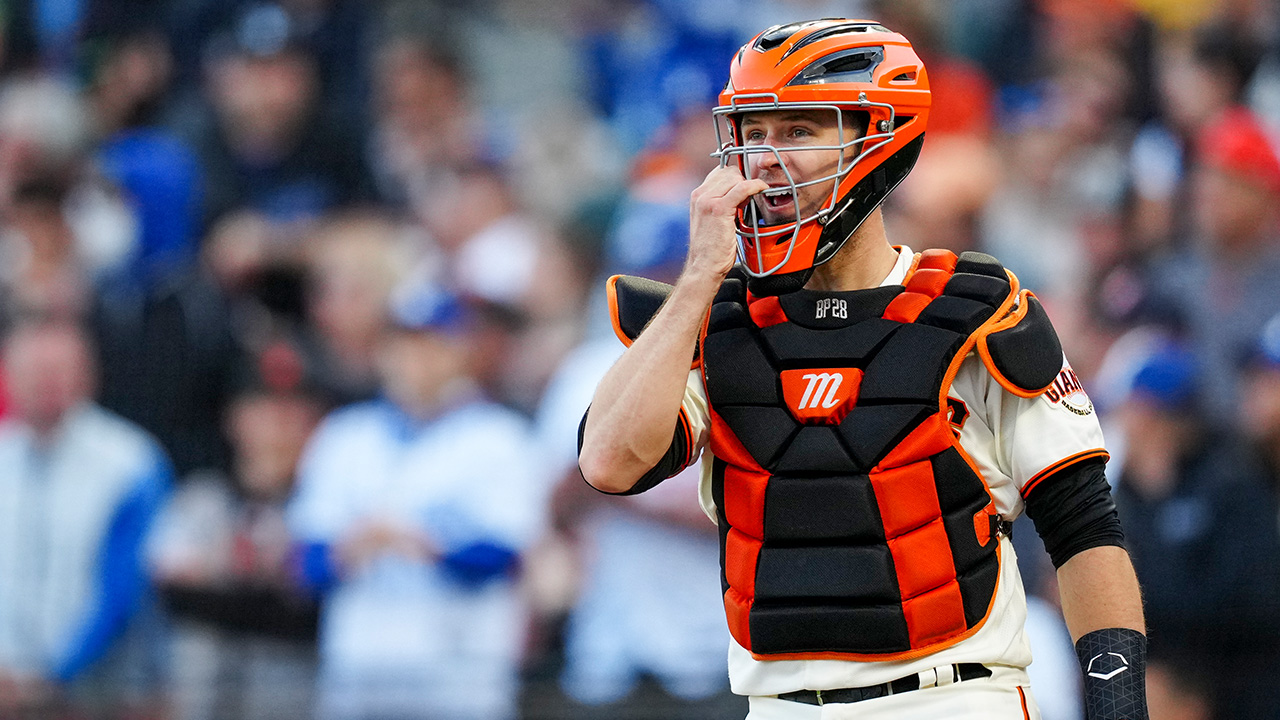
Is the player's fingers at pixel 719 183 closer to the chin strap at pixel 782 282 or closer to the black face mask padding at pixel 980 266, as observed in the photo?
the chin strap at pixel 782 282

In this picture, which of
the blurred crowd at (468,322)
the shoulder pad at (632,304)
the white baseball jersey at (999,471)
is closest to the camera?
the white baseball jersey at (999,471)

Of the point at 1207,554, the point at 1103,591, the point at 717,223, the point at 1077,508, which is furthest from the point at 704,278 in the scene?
the point at 1207,554

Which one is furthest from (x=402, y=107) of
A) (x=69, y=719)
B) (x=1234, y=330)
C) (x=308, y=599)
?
(x=1234, y=330)

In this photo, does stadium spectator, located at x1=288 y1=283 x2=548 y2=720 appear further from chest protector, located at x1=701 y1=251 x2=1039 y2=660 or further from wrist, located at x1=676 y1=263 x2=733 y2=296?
wrist, located at x1=676 y1=263 x2=733 y2=296

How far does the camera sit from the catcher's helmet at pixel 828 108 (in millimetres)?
2811

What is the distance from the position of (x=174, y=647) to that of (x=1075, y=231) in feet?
15.7

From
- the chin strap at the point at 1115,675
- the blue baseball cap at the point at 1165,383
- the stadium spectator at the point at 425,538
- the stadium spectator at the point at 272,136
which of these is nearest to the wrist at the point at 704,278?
the chin strap at the point at 1115,675

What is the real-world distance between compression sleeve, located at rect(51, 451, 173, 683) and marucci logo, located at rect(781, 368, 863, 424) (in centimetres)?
519

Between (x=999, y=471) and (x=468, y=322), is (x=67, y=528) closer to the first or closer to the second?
(x=468, y=322)

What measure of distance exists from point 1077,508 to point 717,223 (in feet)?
2.83

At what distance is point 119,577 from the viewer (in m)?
7.06

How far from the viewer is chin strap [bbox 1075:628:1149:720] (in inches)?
101

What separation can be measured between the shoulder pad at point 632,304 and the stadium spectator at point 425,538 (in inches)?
147

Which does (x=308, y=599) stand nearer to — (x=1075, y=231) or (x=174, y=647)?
(x=174, y=647)
